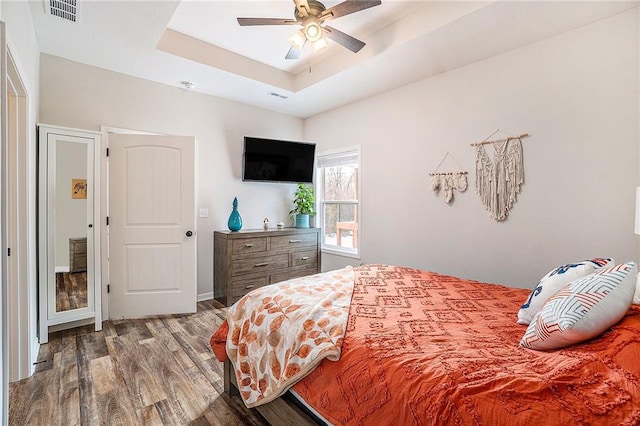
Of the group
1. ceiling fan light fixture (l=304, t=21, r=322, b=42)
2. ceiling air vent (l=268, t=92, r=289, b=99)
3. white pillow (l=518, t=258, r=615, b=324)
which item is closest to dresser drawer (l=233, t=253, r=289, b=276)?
ceiling air vent (l=268, t=92, r=289, b=99)

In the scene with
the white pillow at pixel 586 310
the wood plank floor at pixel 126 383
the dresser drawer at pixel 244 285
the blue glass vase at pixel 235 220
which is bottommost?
the wood plank floor at pixel 126 383

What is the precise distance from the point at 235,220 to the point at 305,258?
1.11m

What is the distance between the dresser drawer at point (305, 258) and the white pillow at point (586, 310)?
326 cm

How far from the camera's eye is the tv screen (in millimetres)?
4238

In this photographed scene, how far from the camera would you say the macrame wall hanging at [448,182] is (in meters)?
3.13

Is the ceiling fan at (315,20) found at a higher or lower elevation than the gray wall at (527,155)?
higher

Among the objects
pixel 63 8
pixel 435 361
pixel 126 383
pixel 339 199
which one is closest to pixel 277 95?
pixel 339 199

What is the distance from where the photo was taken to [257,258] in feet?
12.9

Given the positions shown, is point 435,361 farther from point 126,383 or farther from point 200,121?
point 200,121

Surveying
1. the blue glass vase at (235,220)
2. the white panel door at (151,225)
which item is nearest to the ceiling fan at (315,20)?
the white panel door at (151,225)

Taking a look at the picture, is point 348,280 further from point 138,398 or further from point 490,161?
point 490,161

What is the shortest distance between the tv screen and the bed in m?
2.65

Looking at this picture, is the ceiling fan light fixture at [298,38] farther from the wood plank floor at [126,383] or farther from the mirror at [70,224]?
the wood plank floor at [126,383]

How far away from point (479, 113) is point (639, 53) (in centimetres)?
109
